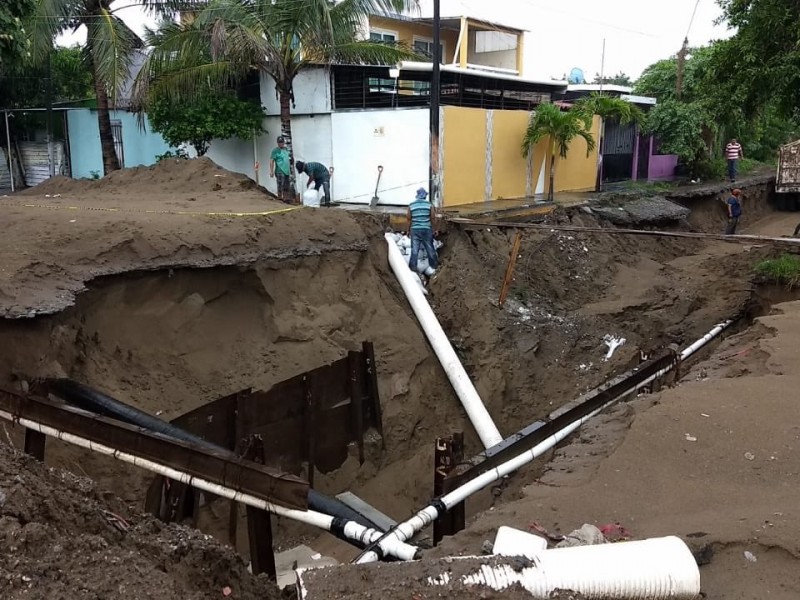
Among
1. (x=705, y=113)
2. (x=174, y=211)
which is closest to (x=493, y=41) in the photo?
(x=705, y=113)

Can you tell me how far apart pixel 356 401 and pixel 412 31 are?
18.0 meters

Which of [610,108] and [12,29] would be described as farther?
[610,108]

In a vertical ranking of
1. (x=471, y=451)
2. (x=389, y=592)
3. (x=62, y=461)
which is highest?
(x=389, y=592)

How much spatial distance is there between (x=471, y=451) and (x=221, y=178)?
793cm

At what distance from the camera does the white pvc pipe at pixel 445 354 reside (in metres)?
10.8

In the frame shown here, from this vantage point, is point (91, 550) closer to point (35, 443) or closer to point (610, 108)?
point (35, 443)

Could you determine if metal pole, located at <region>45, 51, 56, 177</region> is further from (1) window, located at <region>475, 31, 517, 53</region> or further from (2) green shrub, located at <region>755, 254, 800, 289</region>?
(2) green shrub, located at <region>755, 254, 800, 289</region>

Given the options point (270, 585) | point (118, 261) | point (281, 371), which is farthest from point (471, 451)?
point (270, 585)

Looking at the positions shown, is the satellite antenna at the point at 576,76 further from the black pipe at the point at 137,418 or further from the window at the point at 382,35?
the black pipe at the point at 137,418

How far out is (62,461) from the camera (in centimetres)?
727

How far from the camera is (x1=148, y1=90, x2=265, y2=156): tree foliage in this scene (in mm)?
17906

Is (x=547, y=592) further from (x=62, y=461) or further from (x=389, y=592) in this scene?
(x=62, y=461)

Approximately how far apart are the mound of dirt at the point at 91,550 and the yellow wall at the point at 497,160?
1370cm

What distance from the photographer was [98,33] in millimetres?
16562
